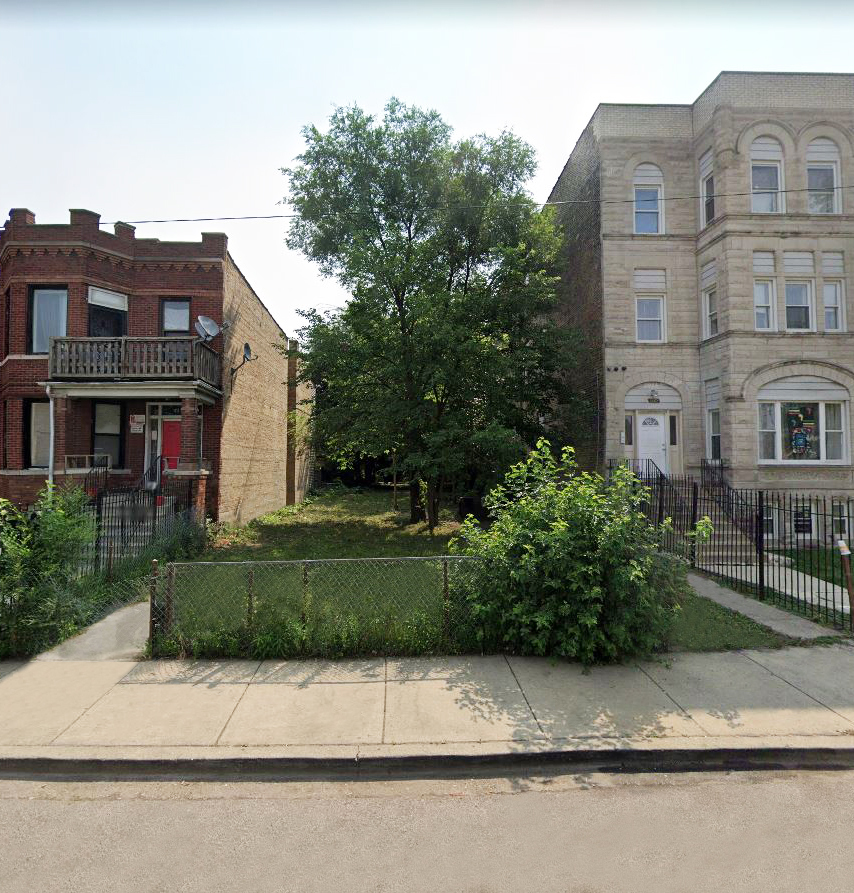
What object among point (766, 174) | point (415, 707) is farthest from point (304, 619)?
point (766, 174)

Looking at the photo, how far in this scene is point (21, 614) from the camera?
6.34 meters

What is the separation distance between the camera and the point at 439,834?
3.46m

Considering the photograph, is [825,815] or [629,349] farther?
[629,349]

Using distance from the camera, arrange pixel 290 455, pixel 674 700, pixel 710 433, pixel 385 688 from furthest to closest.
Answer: pixel 290 455, pixel 710 433, pixel 385 688, pixel 674 700

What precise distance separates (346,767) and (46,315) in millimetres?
16285

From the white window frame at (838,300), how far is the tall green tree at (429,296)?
22.9ft

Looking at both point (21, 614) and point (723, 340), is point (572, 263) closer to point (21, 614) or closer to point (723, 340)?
point (723, 340)

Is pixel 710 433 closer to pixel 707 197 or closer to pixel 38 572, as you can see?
pixel 707 197

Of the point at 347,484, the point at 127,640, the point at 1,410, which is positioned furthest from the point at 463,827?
the point at 347,484

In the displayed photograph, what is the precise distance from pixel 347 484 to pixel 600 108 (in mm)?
27253

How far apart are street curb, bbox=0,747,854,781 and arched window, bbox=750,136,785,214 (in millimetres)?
15684

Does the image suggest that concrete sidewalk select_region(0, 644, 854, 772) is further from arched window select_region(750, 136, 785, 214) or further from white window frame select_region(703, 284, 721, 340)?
arched window select_region(750, 136, 785, 214)

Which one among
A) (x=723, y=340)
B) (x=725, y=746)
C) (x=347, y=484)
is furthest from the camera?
(x=347, y=484)

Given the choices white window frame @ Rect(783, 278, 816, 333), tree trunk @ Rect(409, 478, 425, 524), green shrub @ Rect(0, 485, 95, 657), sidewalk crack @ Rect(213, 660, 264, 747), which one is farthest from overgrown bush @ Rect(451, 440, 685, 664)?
tree trunk @ Rect(409, 478, 425, 524)
